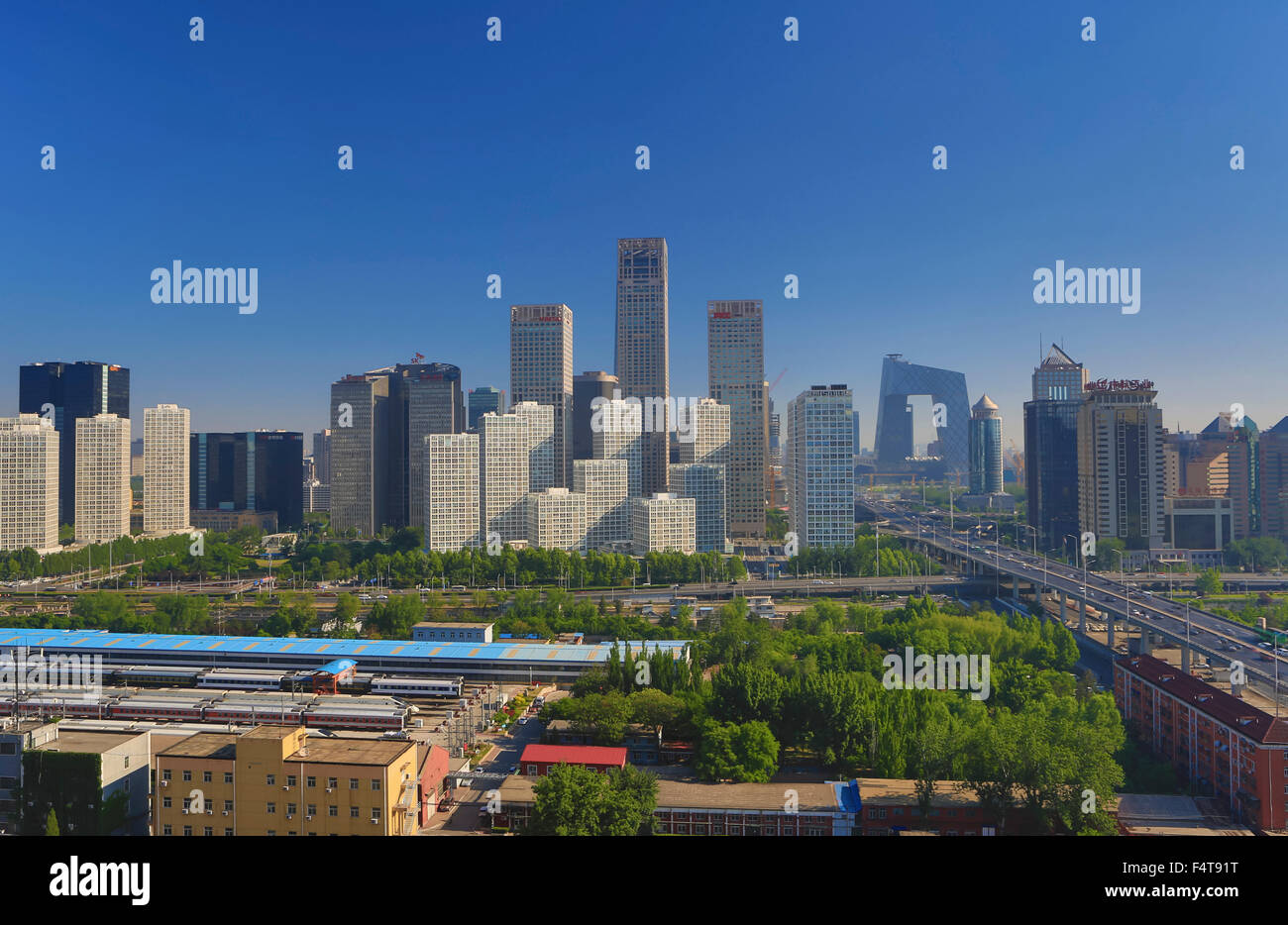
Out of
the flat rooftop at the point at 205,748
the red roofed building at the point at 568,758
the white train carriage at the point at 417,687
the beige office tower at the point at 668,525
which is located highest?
the beige office tower at the point at 668,525

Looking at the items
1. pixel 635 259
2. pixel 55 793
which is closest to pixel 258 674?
pixel 55 793

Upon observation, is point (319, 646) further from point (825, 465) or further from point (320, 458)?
point (320, 458)

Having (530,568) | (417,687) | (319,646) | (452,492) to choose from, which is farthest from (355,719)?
(452,492)

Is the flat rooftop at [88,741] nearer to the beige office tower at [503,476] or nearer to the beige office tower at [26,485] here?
the beige office tower at [503,476]

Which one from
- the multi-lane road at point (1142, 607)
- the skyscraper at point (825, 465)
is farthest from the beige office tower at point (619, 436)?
the multi-lane road at point (1142, 607)

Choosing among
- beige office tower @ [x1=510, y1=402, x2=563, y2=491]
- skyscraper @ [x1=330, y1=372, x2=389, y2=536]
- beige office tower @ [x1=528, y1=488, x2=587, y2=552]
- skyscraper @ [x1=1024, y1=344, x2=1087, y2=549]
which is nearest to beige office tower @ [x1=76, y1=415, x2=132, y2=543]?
skyscraper @ [x1=330, y1=372, x2=389, y2=536]

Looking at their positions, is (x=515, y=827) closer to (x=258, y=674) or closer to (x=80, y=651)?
(x=258, y=674)

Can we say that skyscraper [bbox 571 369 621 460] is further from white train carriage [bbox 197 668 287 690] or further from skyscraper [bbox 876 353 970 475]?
skyscraper [bbox 876 353 970 475]
